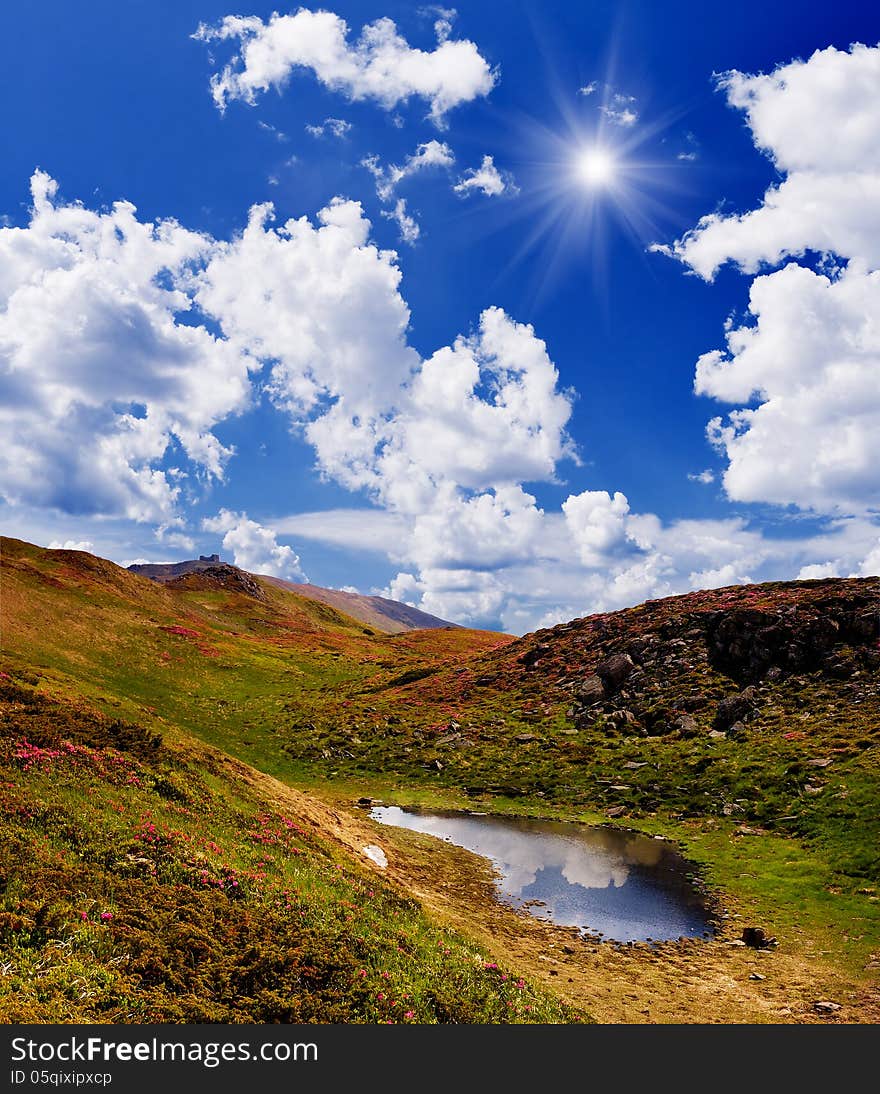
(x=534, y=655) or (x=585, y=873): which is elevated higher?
(x=534, y=655)

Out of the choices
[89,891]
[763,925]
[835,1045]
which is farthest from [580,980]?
[89,891]

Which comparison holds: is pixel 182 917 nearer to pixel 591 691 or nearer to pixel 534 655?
pixel 591 691

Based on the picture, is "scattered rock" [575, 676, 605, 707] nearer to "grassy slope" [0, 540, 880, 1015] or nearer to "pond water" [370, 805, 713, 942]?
"grassy slope" [0, 540, 880, 1015]

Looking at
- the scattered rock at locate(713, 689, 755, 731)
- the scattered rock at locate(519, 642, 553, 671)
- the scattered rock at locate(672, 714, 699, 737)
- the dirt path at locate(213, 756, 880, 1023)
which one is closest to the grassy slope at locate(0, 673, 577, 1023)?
the dirt path at locate(213, 756, 880, 1023)

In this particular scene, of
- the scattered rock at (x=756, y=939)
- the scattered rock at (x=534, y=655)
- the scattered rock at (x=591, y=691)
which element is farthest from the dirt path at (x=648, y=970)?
the scattered rock at (x=534, y=655)

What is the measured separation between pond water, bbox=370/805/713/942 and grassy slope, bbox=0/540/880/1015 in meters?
2.30

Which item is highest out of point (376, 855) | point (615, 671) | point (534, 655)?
point (534, 655)

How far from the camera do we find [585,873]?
30.3m

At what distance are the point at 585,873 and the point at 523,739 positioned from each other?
80.2 feet

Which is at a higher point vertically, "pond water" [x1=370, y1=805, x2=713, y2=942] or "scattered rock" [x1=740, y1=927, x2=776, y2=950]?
"scattered rock" [x1=740, y1=927, x2=776, y2=950]

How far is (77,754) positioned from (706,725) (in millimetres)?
47927

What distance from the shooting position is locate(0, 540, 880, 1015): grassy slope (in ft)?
98.9

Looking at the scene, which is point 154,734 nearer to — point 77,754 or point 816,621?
point 77,754

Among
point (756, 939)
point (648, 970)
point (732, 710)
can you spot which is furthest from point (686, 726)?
point (648, 970)
